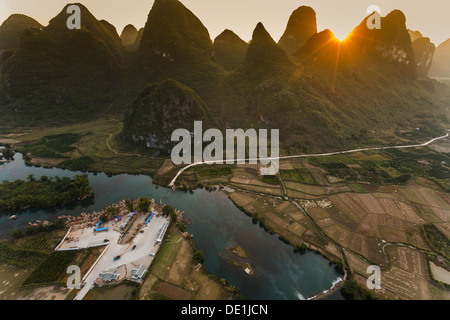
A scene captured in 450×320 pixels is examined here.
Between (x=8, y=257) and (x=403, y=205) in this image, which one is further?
(x=403, y=205)

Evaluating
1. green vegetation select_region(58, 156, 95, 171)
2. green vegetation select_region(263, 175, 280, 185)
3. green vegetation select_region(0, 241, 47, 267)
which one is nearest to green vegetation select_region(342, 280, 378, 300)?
green vegetation select_region(263, 175, 280, 185)

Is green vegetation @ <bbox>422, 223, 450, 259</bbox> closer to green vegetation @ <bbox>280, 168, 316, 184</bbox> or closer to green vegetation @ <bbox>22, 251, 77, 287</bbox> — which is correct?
green vegetation @ <bbox>280, 168, 316, 184</bbox>

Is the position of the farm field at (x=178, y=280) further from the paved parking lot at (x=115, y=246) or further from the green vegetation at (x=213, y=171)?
the green vegetation at (x=213, y=171)

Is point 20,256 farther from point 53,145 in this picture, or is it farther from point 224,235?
point 53,145

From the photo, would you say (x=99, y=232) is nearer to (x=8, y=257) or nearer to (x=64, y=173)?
(x=8, y=257)

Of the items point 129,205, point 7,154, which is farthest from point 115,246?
point 7,154
